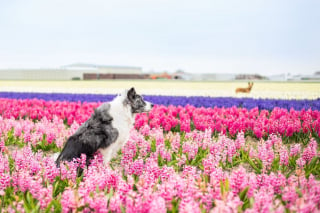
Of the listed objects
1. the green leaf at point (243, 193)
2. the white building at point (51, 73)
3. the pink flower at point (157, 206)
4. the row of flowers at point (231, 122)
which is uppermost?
the white building at point (51, 73)

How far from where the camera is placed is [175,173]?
189 inches

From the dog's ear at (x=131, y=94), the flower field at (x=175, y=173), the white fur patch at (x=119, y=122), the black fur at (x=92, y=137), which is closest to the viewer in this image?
the flower field at (x=175, y=173)

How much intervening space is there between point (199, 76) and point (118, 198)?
366ft

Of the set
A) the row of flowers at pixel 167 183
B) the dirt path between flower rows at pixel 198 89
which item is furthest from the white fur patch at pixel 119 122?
the dirt path between flower rows at pixel 198 89

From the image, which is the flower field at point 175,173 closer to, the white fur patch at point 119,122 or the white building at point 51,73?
the white fur patch at point 119,122

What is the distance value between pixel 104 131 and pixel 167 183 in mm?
2113

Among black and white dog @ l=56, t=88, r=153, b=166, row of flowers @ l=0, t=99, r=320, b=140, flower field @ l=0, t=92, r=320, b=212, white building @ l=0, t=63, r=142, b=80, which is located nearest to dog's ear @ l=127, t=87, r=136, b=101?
black and white dog @ l=56, t=88, r=153, b=166

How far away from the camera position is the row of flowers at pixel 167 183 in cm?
379

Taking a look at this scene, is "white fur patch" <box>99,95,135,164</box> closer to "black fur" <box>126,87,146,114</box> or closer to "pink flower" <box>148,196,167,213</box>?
"black fur" <box>126,87,146,114</box>

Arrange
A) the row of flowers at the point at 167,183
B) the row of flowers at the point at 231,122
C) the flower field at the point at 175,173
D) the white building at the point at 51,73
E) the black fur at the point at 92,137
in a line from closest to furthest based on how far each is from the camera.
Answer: the row of flowers at the point at 167,183 → the flower field at the point at 175,173 → the black fur at the point at 92,137 → the row of flowers at the point at 231,122 → the white building at the point at 51,73

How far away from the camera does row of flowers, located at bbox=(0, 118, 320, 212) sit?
3.79m

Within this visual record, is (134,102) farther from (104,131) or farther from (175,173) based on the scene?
(175,173)

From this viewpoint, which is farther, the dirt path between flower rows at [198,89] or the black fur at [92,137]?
the dirt path between flower rows at [198,89]

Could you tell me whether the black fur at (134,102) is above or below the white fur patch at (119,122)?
above
